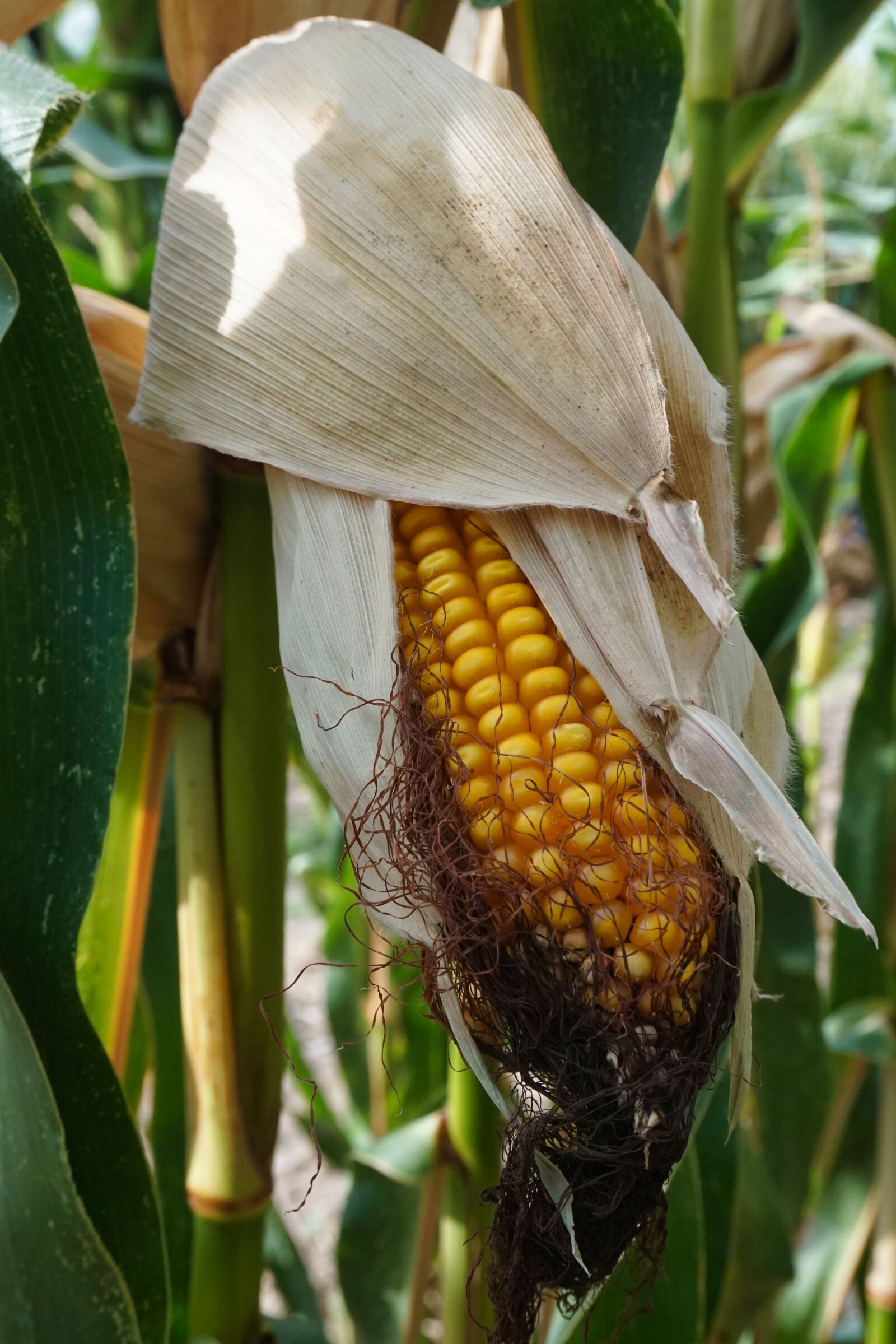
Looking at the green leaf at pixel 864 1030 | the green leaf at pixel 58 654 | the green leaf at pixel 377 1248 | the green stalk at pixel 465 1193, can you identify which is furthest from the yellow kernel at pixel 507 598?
the green leaf at pixel 864 1030

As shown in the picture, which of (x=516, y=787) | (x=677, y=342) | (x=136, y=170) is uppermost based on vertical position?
(x=136, y=170)

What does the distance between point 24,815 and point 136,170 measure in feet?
1.50

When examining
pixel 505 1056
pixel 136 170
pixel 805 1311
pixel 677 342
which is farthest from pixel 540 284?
pixel 805 1311

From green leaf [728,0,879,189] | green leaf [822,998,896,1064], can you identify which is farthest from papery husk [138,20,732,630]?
green leaf [822,998,896,1064]

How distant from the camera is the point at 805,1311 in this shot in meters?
0.72

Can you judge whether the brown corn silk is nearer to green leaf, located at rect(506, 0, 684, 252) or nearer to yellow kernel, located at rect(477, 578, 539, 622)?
yellow kernel, located at rect(477, 578, 539, 622)

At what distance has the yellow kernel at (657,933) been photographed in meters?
0.25

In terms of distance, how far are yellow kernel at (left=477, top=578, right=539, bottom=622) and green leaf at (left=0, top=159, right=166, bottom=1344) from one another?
0.11m

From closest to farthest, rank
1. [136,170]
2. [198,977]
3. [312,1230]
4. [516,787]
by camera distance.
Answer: [516,787], [198,977], [136,170], [312,1230]

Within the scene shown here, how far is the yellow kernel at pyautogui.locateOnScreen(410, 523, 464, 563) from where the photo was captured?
0.96ft

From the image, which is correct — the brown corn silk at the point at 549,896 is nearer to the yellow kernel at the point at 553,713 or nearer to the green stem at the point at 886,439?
the yellow kernel at the point at 553,713

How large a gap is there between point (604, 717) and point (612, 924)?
5cm

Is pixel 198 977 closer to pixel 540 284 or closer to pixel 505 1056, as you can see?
pixel 505 1056

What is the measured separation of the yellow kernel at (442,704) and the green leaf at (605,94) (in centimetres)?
21
